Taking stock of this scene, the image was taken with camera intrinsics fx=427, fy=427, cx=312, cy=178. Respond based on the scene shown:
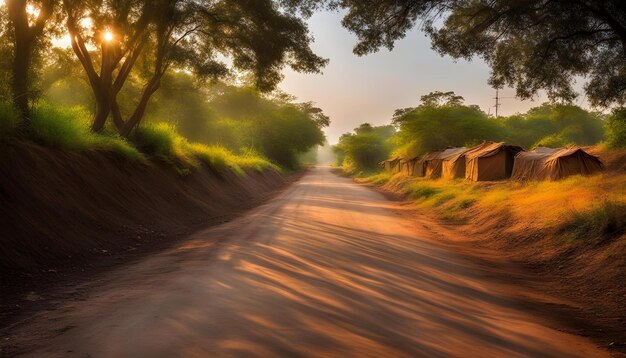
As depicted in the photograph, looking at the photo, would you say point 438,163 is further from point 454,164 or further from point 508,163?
point 508,163

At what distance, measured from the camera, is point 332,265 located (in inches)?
284

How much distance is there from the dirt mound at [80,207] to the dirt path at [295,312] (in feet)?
4.41

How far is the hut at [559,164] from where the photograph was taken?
19.5m

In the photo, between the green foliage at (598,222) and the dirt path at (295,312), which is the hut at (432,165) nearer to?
the green foliage at (598,222)

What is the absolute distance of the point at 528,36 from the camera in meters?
12.2

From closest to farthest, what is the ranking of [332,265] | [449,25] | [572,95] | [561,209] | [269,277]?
1. [269,277]
2. [332,265]
3. [561,209]
4. [449,25]
5. [572,95]

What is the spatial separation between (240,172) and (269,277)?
19.9 meters

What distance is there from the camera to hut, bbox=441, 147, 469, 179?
27703mm

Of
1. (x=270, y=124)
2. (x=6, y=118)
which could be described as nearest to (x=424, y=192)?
(x=6, y=118)

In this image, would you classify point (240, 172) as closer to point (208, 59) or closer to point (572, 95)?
point (208, 59)

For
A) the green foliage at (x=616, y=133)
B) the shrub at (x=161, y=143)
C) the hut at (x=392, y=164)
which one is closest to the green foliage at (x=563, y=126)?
the hut at (x=392, y=164)

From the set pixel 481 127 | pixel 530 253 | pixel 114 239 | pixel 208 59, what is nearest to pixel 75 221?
pixel 114 239

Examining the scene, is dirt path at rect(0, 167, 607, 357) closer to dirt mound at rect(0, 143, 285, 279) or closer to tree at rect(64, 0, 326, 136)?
dirt mound at rect(0, 143, 285, 279)

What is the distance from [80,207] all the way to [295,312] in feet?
21.2
